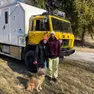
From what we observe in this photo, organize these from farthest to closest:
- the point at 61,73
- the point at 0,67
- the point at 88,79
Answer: the point at 0,67, the point at 61,73, the point at 88,79

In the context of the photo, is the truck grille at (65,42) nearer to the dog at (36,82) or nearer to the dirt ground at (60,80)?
the dirt ground at (60,80)

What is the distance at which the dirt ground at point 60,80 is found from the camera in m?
7.30

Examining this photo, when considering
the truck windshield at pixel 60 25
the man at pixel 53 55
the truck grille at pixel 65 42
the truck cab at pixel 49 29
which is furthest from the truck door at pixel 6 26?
the man at pixel 53 55

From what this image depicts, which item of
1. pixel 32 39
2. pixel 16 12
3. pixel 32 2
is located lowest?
pixel 32 39

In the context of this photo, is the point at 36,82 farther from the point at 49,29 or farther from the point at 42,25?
the point at 42,25

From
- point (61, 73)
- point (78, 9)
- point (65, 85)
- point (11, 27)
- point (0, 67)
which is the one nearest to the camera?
point (65, 85)

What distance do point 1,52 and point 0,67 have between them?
2.29 metres

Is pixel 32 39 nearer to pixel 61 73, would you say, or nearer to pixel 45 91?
pixel 61 73

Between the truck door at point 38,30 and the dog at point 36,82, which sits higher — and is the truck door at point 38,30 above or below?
above

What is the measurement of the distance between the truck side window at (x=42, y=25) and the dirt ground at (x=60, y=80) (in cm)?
199

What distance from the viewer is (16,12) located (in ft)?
35.5

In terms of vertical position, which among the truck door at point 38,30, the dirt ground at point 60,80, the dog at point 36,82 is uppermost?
the truck door at point 38,30

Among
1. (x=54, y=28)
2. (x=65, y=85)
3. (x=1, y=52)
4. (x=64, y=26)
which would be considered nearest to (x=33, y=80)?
(x=65, y=85)

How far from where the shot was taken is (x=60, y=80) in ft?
27.8
